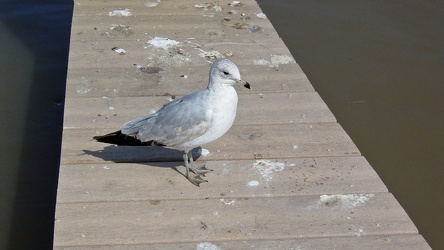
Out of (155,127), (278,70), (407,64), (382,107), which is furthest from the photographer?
(407,64)

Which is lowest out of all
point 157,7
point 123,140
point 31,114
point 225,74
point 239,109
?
point 31,114

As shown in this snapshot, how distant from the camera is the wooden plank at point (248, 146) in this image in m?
3.86

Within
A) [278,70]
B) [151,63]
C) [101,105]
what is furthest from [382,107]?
[101,105]

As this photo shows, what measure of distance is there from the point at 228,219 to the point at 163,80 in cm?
166

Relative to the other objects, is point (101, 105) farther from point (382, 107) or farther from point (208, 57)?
point (382, 107)

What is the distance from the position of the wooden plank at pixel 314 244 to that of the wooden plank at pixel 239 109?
1.18m

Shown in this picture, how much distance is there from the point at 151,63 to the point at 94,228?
78.0 inches

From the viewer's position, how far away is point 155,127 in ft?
11.6

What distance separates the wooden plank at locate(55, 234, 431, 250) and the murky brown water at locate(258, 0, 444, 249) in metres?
1.23

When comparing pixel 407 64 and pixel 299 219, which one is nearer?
pixel 299 219

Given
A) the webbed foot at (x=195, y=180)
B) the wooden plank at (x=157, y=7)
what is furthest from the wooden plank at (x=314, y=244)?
the wooden plank at (x=157, y=7)

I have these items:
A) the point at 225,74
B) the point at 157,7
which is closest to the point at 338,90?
the point at 157,7

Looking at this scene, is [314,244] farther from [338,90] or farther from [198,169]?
[338,90]

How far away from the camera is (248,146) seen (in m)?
4.00
